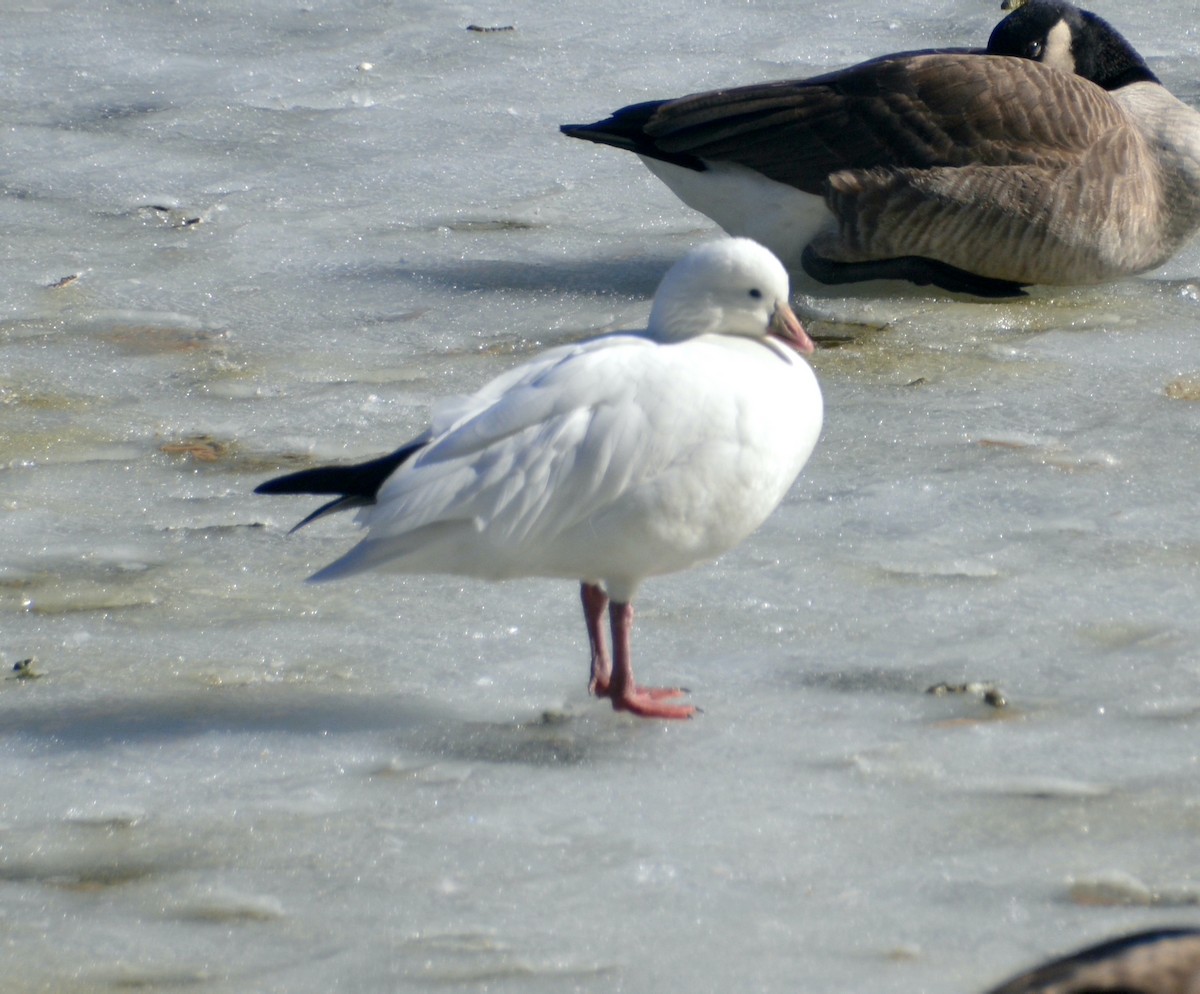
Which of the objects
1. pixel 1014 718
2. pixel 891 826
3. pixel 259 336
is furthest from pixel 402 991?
pixel 259 336

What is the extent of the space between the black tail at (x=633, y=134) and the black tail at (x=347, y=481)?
3.16 meters

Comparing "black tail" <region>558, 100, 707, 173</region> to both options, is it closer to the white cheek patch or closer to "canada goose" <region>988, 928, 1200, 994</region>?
the white cheek patch

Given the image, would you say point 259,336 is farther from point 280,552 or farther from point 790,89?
point 790,89

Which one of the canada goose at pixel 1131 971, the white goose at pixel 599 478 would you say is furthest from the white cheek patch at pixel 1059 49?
the canada goose at pixel 1131 971

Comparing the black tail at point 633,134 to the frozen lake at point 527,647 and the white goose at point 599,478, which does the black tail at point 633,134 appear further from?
the white goose at point 599,478

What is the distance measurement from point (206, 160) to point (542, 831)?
4.96 m

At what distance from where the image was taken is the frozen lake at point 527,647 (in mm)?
2541

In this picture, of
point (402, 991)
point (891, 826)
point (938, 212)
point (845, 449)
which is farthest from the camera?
point (938, 212)

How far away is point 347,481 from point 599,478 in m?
0.47

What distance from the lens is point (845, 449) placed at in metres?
4.55

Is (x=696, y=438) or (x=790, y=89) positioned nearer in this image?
(x=696, y=438)

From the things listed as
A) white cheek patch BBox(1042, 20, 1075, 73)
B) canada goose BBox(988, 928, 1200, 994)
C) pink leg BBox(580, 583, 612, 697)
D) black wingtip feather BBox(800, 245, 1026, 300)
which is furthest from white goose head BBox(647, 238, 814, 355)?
white cheek patch BBox(1042, 20, 1075, 73)

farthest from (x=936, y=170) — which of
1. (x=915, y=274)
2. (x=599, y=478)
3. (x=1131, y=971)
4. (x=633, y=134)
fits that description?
(x=1131, y=971)

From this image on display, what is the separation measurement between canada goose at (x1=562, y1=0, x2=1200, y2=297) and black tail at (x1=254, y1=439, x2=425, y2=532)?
3.19 m
